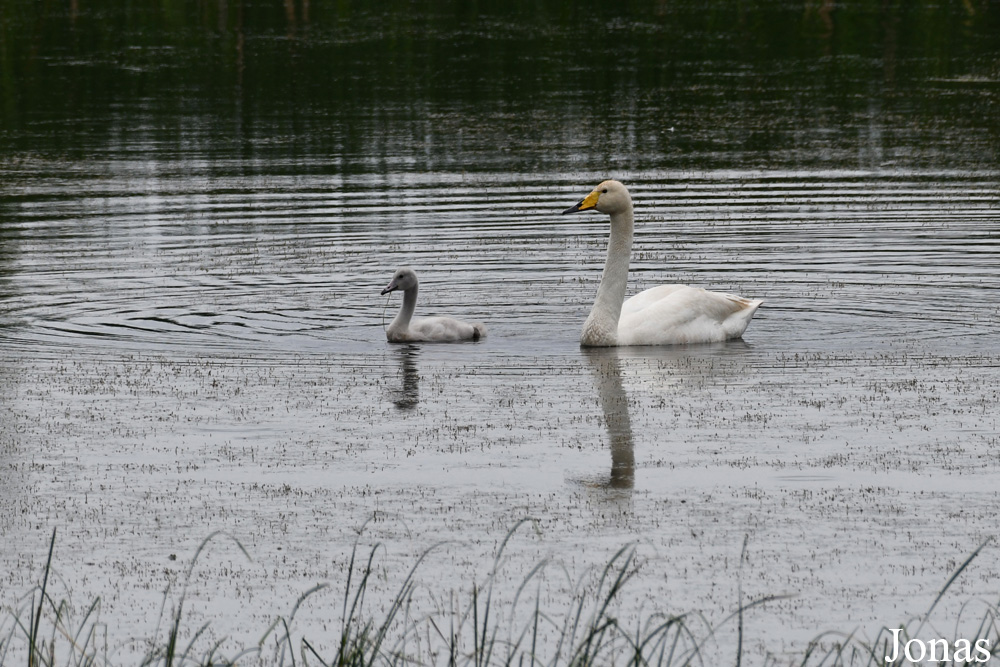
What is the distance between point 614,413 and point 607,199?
3.25 m

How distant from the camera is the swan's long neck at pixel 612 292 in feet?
41.9

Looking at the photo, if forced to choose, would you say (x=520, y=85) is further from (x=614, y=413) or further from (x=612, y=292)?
(x=614, y=413)

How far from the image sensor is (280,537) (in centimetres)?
786

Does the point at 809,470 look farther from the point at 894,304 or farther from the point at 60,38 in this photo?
the point at 60,38

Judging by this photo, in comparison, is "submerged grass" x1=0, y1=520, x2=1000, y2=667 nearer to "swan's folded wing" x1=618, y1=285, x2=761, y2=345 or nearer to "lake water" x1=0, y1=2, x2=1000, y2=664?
"lake water" x1=0, y1=2, x2=1000, y2=664

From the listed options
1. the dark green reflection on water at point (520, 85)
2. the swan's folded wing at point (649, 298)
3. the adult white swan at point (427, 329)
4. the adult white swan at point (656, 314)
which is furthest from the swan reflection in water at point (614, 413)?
the dark green reflection on water at point (520, 85)

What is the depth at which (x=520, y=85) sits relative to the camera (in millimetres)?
30469

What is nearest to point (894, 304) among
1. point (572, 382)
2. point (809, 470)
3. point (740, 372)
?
point (740, 372)

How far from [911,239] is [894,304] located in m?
3.39

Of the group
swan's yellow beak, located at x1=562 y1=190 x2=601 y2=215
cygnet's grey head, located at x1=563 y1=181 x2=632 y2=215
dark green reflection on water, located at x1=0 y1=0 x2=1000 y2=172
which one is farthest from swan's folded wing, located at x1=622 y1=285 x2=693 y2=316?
dark green reflection on water, located at x1=0 y1=0 x2=1000 y2=172

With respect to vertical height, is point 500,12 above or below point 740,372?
above

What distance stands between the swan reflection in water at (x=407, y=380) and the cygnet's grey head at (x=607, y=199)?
1699 mm

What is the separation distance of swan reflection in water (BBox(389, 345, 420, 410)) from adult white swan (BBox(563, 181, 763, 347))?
1.32 meters

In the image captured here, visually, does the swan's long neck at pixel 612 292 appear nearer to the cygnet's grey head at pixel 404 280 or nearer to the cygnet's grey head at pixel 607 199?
the cygnet's grey head at pixel 607 199
